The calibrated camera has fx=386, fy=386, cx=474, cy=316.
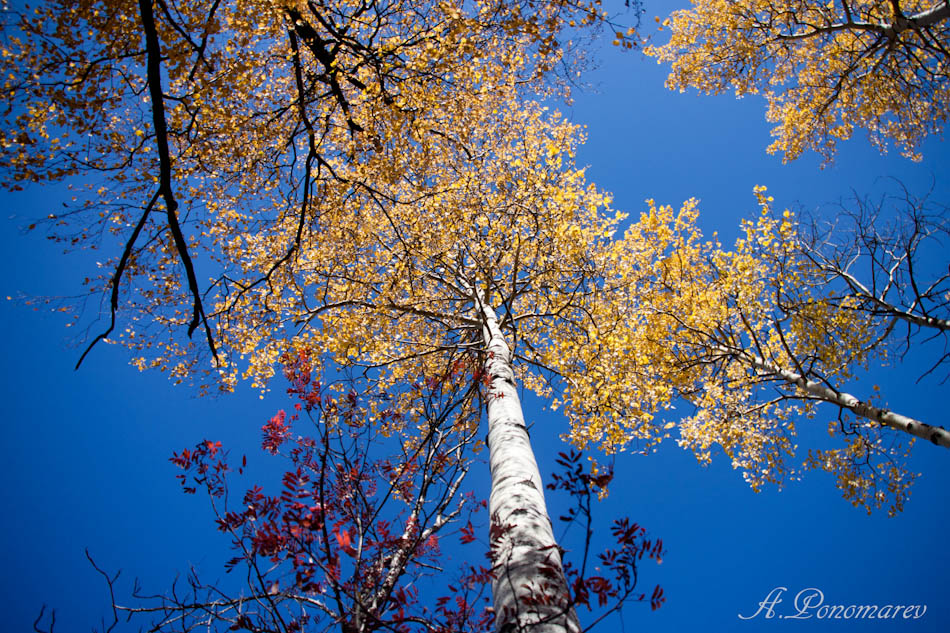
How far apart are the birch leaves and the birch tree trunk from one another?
9032 mm

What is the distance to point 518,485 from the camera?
8.87 feet

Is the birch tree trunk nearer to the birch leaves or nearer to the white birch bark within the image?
the white birch bark

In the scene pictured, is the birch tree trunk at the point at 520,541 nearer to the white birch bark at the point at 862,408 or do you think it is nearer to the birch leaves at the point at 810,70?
the white birch bark at the point at 862,408

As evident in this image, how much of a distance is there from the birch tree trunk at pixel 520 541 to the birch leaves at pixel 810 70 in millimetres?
9032

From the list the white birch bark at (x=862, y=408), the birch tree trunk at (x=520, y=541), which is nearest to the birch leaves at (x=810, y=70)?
the white birch bark at (x=862, y=408)

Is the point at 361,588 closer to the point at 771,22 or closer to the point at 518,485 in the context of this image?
the point at 518,485

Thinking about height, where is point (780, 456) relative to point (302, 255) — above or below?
below

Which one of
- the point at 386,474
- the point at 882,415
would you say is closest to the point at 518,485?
the point at 386,474

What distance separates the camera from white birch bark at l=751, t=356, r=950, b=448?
459cm

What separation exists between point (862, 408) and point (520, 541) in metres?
6.23

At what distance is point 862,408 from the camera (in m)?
5.54

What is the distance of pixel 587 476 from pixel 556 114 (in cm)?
799

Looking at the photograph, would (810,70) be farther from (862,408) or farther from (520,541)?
(520,541)

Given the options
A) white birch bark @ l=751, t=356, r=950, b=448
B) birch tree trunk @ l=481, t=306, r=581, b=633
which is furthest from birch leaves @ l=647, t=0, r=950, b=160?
birch tree trunk @ l=481, t=306, r=581, b=633
